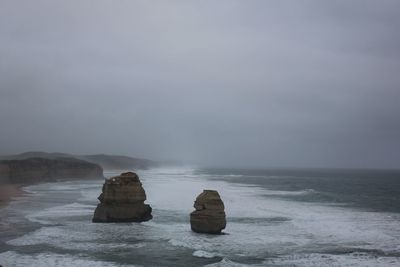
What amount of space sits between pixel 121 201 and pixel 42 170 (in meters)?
71.9

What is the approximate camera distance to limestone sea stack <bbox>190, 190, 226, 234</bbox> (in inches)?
1160

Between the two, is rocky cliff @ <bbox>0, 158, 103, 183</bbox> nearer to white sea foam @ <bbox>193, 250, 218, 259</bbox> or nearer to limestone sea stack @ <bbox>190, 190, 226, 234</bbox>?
limestone sea stack @ <bbox>190, 190, 226, 234</bbox>

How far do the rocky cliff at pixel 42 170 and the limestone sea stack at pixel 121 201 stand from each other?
184 feet

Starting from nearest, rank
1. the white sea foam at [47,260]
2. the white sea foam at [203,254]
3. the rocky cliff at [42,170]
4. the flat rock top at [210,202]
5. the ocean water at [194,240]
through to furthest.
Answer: the white sea foam at [47,260] < the ocean water at [194,240] < the white sea foam at [203,254] < the flat rock top at [210,202] < the rocky cliff at [42,170]

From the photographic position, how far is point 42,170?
101m

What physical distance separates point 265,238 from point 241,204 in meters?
21.9

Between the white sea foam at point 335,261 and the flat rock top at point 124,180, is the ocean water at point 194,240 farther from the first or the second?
the flat rock top at point 124,180

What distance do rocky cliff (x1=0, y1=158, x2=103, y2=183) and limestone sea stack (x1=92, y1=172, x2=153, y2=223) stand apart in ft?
184

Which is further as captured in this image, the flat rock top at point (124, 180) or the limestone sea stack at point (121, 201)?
the flat rock top at point (124, 180)

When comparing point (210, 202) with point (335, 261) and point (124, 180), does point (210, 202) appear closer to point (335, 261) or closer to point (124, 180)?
point (124, 180)

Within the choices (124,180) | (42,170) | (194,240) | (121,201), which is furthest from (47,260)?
(42,170)

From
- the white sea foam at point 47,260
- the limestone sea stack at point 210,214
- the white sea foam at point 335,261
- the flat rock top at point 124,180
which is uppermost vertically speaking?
the flat rock top at point 124,180

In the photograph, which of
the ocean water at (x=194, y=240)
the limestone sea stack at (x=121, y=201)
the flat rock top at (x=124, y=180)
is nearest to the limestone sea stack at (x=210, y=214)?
the ocean water at (x=194, y=240)

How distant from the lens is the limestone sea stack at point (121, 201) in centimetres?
3419
